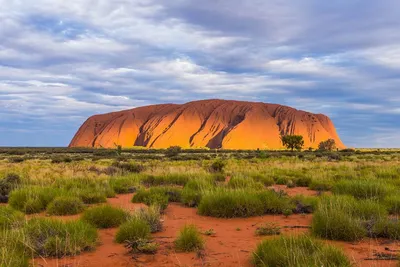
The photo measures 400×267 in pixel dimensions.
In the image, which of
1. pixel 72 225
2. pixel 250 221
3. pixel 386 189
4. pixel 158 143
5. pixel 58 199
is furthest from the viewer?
pixel 158 143

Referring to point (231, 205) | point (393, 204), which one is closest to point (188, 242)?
point (231, 205)

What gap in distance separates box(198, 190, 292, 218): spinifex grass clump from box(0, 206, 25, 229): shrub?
3793 mm

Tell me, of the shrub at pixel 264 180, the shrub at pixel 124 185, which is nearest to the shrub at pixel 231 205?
the shrub at pixel 124 185

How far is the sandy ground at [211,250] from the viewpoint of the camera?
4.91 metres

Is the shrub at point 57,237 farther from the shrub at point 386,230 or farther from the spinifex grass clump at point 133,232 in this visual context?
the shrub at point 386,230

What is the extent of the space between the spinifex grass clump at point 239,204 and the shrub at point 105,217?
1957mm

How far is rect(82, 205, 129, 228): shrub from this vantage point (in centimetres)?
699

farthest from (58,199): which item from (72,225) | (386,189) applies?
(386,189)

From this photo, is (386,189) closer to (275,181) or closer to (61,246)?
(275,181)

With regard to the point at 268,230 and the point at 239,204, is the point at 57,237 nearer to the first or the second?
the point at 268,230

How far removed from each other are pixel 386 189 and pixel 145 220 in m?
6.74

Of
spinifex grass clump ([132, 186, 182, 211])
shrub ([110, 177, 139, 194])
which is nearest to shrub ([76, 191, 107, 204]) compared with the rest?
spinifex grass clump ([132, 186, 182, 211])

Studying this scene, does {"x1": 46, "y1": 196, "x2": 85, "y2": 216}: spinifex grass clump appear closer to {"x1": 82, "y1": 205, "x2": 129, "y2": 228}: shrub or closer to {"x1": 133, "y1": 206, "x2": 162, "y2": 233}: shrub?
{"x1": 82, "y1": 205, "x2": 129, "y2": 228}: shrub

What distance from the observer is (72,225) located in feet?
19.1
